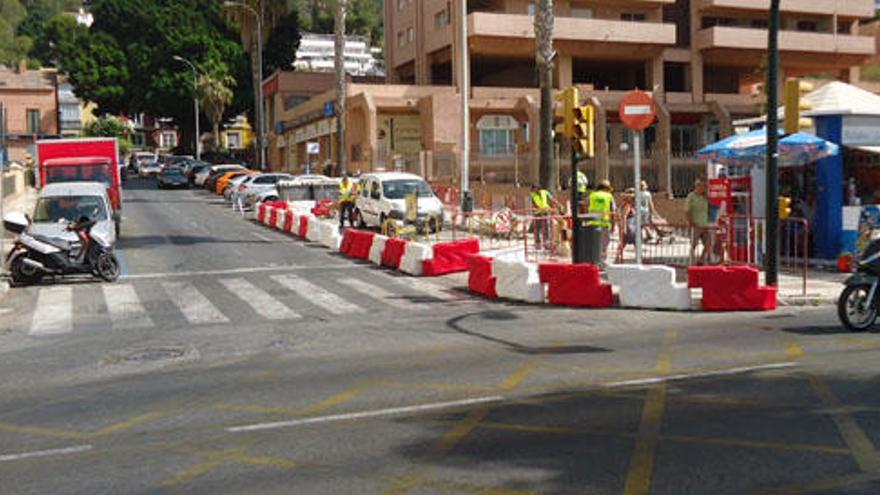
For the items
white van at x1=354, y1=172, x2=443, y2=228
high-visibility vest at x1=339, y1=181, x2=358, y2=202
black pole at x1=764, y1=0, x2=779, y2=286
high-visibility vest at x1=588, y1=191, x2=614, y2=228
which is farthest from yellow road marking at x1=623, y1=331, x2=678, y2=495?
high-visibility vest at x1=339, y1=181, x2=358, y2=202

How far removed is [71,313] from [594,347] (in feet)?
27.3

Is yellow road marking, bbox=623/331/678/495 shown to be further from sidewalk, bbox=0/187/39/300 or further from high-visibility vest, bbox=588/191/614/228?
sidewalk, bbox=0/187/39/300

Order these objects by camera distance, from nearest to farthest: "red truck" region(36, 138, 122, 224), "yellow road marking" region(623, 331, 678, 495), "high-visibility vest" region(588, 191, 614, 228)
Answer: "yellow road marking" region(623, 331, 678, 495), "high-visibility vest" region(588, 191, 614, 228), "red truck" region(36, 138, 122, 224)

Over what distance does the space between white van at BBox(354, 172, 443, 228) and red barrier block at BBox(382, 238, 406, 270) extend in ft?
15.7

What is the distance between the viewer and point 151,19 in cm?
Result: 6731

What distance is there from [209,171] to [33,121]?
3501 cm

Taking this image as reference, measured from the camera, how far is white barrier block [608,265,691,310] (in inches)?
547

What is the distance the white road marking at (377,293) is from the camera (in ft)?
48.8

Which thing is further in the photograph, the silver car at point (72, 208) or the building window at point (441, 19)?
the building window at point (441, 19)

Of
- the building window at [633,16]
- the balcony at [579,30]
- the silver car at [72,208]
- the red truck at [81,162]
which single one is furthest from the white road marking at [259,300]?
the building window at [633,16]

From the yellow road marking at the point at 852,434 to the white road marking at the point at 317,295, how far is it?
777 cm

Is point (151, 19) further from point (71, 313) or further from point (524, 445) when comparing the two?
point (524, 445)

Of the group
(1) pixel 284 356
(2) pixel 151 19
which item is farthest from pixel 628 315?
(2) pixel 151 19

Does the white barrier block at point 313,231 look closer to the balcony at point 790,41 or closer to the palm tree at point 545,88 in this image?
the palm tree at point 545,88
